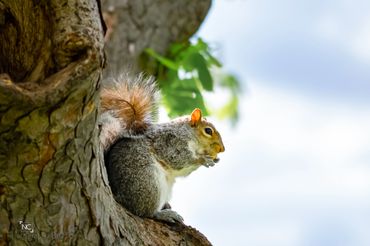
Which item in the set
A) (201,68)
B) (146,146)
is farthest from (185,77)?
(146,146)

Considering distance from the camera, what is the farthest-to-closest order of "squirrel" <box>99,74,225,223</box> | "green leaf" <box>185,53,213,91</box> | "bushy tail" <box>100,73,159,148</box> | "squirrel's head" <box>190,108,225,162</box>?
"green leaf" <box>185,53,213,91</box>, "squirrel's head" <box>190,108,225,162</box>, "bushy tail" <box>100,73,159,148</box>, "squirrel" <box>99,74,225,223</box>

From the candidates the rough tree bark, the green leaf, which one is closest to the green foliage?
the green leaf

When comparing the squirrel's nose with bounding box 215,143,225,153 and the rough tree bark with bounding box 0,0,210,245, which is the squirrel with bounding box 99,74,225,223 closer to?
the squirrel's nose with bounding box 215,143,225,153

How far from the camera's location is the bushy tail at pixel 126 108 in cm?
265

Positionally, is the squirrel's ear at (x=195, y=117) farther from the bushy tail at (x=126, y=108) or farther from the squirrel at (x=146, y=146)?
the bushy tail at (x=126, y=108)

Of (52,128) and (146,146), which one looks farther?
(146,146)

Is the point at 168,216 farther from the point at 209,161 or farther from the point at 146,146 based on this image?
the point at 209,161

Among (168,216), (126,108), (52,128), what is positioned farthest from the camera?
(126,108)

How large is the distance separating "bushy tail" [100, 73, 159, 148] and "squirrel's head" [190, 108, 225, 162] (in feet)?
0.68

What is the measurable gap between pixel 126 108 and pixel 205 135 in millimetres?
418

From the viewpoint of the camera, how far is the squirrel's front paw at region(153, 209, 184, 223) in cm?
256

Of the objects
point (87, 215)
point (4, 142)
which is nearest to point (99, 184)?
point (87, 215)

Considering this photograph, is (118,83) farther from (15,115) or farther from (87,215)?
(15,115)

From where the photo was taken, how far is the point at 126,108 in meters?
2.73
